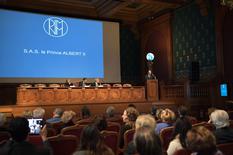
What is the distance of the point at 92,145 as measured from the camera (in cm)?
224

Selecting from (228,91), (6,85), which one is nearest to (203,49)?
(228,91)

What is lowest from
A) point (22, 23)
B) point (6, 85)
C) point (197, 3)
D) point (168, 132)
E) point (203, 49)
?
point (168, 132)

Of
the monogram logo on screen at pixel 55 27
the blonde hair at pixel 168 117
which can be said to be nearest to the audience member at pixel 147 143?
the blonde hair at pixel 168 117

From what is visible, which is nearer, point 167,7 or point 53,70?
point 53,70

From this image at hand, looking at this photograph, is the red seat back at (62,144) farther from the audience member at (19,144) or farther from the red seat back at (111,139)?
the audience member at (19,144)

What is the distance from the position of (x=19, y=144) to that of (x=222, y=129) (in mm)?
2187

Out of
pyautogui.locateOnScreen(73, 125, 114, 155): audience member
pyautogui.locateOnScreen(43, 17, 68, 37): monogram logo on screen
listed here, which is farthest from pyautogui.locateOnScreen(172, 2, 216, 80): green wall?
pyautogui.locateOnScreen(73, 125, 114, 155): audience member

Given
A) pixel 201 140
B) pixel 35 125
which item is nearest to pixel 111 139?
pixel 35 125

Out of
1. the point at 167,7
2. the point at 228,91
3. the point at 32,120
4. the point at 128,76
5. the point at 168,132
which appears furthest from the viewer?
the point at 128,76

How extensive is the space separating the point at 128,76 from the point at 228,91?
5.86 m

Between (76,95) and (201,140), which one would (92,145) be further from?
(76,95)

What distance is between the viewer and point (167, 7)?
43.5 ft

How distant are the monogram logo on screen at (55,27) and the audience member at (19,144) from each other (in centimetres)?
924

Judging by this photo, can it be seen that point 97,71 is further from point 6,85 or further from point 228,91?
point 228,91
